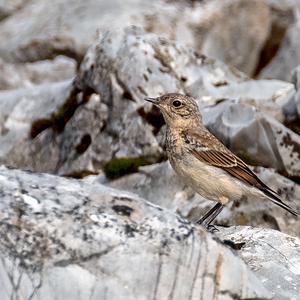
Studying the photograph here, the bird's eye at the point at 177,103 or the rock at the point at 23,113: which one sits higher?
the bird's eye at the point at 177,103

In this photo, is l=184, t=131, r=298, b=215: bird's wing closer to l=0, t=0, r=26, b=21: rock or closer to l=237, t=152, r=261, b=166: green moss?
l=237, t=152, r=261, b=166: green moss

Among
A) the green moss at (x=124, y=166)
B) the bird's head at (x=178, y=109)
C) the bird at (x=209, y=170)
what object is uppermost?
the bird's head at (x=178, y=109)

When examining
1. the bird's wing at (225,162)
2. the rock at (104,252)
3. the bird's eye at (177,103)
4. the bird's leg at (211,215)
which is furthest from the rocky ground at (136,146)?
the bird's eye at (177,103)

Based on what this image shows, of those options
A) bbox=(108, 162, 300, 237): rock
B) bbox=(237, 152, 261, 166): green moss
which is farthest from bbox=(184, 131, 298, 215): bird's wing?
bbox=(237, 152, 261, 166): green moss

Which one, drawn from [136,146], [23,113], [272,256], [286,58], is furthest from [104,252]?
[286,58]

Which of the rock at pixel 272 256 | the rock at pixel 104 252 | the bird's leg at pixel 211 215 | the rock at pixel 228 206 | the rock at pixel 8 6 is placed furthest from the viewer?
the rock at pixel 8 6

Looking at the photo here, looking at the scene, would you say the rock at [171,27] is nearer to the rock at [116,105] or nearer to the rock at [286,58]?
the rock at [286,58]

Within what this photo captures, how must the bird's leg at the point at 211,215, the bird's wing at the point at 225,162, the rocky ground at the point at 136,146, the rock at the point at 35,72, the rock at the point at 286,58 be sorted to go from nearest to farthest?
the rocky ground at the point at 136,146 → the bird's wing at the point at 225,162 → the bird's leg at the point at 211,215 → the rock at the point at 286,58 → the rock at the point at 35,72
